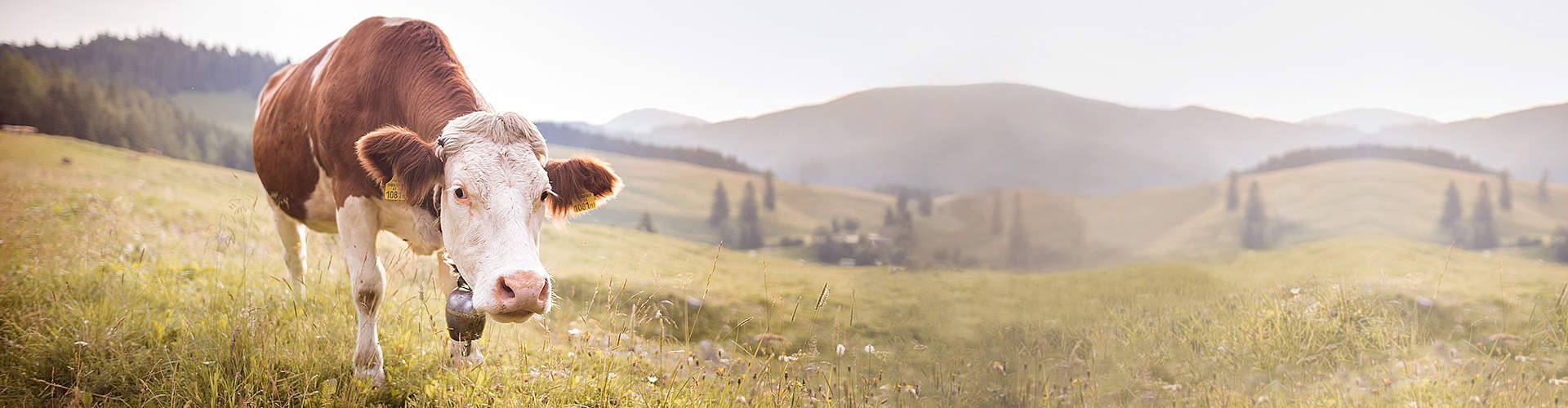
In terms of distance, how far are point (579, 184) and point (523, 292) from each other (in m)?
0.84

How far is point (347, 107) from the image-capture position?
4172mm

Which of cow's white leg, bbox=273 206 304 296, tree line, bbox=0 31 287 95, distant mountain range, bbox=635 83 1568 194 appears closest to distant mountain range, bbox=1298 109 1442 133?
distant mountain range, bbox=635 83 1568 194

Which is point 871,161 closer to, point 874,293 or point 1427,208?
point 874,293

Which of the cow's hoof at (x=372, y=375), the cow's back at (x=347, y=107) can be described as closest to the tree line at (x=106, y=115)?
the cow's back at (x=347, y=107)

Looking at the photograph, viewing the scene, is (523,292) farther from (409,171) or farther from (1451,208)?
(1451,208)

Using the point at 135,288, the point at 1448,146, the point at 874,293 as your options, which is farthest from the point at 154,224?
the point at 1448,146

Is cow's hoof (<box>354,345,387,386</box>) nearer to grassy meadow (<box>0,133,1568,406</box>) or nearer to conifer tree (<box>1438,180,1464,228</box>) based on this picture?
grassy meadow (<box>0,133,1568,406</box>)

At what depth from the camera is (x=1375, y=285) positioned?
6.31 m

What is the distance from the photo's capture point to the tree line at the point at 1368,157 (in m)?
8.92

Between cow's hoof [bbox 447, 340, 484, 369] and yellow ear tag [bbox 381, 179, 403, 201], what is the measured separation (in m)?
0.87

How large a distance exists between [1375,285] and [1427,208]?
3.57 meters

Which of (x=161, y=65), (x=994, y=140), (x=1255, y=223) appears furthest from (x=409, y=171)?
(x=161, y=65)

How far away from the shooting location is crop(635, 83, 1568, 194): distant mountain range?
8.91 meters

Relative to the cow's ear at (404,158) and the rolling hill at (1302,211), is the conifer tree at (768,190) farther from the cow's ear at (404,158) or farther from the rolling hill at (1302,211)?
the cow's ear at (404,158)
